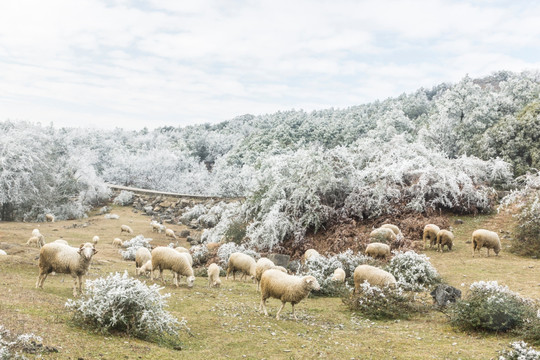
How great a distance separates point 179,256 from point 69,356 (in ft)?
25.7

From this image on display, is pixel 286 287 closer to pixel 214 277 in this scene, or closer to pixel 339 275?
pixel 339 275

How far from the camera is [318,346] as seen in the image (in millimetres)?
8781

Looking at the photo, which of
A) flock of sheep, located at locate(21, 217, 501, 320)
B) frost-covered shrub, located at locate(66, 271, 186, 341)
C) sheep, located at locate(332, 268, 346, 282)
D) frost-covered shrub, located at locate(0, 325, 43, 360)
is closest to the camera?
frost-covered shrub, located at locate(0, 325, 43, 360)

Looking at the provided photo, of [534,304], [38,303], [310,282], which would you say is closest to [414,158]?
[534,304]

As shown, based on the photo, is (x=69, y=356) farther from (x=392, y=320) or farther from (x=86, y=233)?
(x=86, y=233)

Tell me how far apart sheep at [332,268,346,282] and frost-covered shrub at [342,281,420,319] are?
288 centimetres

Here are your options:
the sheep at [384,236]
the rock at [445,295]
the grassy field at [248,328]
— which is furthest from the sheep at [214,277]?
the sheep at [384,236]

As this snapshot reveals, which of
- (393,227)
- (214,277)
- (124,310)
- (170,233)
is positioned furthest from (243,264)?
(170,233)

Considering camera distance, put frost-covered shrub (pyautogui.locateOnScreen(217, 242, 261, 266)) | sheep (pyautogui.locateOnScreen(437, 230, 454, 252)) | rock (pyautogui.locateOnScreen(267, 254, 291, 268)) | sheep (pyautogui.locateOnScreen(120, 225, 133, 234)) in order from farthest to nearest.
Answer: sheep (pyautogui.locateOnScreen(120, 225, 133, 234)), frost-covered shrub (pyautogui.locateOnScreen(217, 242, 261, 266)), sheep (pyautogui.locateOnScreen(437, 230, 454, 252)), rock (pyautogui.locateOnScreen(267, 254, 291, 268))

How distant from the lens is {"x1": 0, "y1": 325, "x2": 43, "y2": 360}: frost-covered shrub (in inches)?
211

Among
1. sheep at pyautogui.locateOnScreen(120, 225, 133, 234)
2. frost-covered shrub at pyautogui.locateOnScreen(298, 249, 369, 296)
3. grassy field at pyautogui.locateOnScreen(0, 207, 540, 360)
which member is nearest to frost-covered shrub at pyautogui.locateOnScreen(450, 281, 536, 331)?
grassy field at pyautogui.locateOnScreen(0, 207, 540, 360)

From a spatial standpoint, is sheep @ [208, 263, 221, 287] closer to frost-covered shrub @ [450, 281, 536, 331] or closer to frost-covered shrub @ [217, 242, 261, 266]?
frost-covered shrub @ [217, 242, 261, 266]

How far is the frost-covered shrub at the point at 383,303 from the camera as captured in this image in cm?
1170

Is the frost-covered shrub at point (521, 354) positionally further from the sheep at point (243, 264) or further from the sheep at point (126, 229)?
the sheep at point (126, 229)
